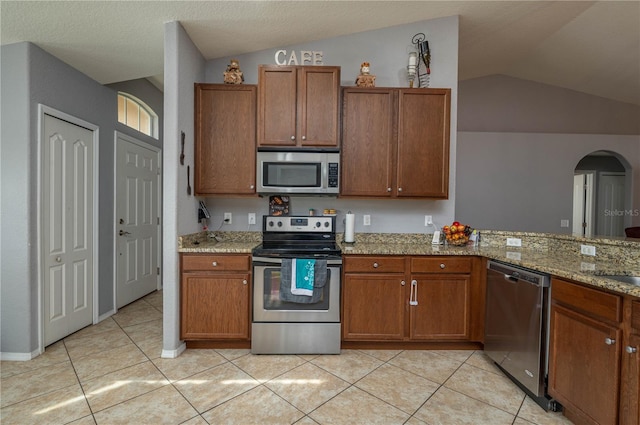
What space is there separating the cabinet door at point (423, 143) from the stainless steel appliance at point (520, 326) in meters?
0.87

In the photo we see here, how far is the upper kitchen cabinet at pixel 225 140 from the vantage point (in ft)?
8.71

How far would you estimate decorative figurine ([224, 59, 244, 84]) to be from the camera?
107 inches

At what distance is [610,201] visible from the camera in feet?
19.1

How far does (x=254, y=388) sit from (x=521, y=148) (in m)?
5.45

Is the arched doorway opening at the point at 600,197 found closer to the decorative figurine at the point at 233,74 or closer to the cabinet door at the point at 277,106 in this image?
the cabinet door at the point at 277,106

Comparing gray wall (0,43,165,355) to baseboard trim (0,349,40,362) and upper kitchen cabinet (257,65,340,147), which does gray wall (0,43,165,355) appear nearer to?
baseboard trim (0,349,40,362)

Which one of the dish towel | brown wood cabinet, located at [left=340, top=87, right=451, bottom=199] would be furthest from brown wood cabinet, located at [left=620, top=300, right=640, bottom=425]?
the dish towel

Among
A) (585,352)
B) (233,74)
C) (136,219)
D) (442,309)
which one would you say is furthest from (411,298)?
(136,219)

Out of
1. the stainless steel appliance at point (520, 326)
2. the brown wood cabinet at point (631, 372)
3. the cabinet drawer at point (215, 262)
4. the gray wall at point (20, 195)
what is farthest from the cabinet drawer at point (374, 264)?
the gray wall at point (20, 195)

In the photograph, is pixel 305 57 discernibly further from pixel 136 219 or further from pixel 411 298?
pixel 136 219

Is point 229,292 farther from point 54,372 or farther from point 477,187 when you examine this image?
point 477,187

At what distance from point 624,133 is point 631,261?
5.00m

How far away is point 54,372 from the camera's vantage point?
212cm

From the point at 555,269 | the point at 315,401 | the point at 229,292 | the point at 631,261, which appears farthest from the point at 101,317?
the point at 631,261
